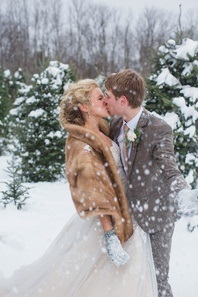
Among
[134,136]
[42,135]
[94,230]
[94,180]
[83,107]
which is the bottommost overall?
[42,135]

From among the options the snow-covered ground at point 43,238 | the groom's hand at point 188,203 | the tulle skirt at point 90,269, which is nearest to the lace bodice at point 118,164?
the tulle skirt at point 90,269

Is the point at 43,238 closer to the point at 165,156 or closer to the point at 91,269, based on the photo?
the point at 91,269

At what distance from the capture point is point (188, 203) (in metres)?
2.22

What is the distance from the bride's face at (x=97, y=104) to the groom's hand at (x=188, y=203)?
90 centimetres

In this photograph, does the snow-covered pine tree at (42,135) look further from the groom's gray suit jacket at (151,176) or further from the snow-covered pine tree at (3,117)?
the groom's gray suit jacket at (151,176)

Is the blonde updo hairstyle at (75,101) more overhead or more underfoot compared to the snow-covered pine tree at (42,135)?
more overhead

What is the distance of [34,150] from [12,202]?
98.6 inches

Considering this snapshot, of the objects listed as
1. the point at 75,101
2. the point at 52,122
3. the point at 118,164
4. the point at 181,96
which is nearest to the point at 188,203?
the point at 118,164

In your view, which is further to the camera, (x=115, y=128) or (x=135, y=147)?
(x=115, y=128)

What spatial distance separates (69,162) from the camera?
2.59 meters

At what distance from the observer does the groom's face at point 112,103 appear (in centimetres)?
272

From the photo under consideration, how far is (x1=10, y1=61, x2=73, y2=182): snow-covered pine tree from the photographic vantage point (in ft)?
29.9

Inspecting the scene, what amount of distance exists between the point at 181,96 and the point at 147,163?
402 centimetres

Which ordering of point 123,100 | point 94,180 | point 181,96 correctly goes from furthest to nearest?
point 181,96, point 123,100, point 94,180
